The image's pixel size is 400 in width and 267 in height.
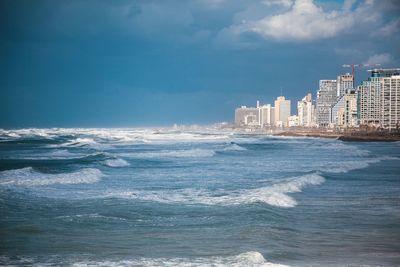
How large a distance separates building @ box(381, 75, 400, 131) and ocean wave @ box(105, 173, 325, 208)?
409ft

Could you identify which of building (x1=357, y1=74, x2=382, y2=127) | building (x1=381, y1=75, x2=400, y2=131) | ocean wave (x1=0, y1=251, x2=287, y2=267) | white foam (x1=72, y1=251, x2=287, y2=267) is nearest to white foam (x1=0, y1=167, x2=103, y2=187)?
ocean wave (x1=0, y1=251, x2=287, y2=267)

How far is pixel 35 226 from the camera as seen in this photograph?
36.2 feet

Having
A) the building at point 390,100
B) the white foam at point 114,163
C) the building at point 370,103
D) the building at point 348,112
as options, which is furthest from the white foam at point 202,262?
the building at point 348,112

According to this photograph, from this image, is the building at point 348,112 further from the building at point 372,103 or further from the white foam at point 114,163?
the white foam at point 114,163

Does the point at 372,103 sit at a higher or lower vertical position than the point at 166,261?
higher

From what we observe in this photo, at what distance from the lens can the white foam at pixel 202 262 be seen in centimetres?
797

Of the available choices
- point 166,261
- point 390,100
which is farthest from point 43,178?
point 390,100

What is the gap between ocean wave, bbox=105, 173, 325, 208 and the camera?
14.3 m

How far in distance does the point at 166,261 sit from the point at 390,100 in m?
138

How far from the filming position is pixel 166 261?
8219 mm

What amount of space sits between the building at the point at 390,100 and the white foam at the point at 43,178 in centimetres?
12313

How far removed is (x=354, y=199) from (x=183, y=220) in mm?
5987

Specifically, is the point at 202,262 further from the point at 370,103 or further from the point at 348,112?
the point at 348,112

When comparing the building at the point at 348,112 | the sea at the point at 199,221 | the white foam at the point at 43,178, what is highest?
the building at the point at 348,112
